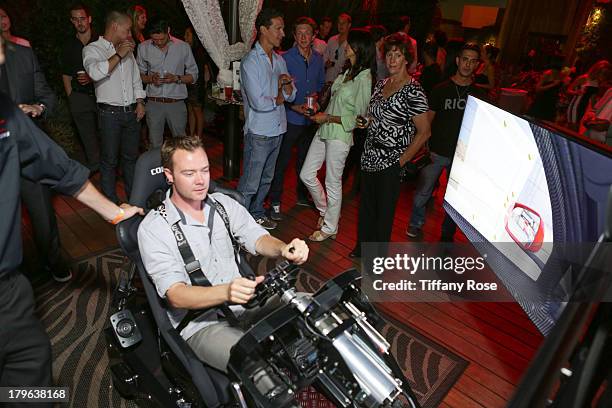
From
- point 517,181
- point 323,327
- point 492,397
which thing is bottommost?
point 492,397

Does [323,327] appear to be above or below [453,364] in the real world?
above

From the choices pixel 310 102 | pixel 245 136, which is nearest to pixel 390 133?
pixel 310 102

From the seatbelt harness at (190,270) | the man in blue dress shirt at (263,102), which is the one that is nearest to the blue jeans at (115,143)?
the man in blue dress shirt at (263,102)

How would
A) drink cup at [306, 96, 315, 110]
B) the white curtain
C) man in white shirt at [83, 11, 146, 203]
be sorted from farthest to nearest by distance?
1. the white curtain
2. drink cup at [306, 96, 315, 110]
3. man in white shirt at [83, 11, 146, 203]

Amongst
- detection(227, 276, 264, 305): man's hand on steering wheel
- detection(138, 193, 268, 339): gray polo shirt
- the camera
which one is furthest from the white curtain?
detection(227, 276, 264, 305): man's hand on steering wheel

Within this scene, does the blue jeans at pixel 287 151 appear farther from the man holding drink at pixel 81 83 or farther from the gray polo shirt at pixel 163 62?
the man holding drink at pixel 81 83

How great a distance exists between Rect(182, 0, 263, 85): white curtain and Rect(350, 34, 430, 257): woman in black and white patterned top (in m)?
1.83

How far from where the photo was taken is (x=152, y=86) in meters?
4.17

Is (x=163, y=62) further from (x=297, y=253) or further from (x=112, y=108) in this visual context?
(x=297, y=253)

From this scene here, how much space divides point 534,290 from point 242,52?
12.1 ft

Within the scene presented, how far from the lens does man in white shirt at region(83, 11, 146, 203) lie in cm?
344

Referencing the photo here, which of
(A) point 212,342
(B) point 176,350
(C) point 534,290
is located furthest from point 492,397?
(B) point 176,350

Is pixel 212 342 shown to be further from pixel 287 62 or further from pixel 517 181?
pixel 287 62

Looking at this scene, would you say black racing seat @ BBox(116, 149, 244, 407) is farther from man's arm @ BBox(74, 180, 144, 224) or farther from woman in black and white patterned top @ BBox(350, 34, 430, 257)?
woman in black and white patterned top @ BBox(350, 34, 430, 257)
